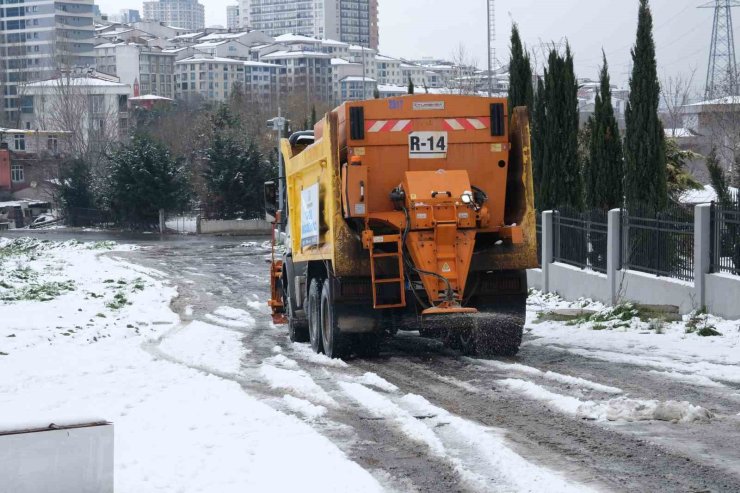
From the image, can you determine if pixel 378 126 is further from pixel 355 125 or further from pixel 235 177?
pixel 235 177

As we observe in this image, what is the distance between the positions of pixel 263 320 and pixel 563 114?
30.5ft

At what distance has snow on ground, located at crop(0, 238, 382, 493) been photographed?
7109 millimetres

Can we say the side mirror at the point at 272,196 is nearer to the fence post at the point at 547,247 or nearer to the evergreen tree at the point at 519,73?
the fence post at the point at 547,247

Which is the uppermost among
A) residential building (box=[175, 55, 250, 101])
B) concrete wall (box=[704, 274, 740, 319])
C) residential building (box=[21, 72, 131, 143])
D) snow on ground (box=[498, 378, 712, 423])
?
residential building (box=[175, 55, 250, 101])

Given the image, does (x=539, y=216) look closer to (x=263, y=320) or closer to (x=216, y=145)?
(x=263, y=320)

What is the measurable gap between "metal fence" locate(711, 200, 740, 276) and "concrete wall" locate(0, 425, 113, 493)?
Answer: 10.6 meters

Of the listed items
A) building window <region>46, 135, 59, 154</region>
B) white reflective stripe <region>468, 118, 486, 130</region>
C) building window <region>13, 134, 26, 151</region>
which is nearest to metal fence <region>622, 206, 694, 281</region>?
white reflective stripe <region>468, 118, 486, 130</region>

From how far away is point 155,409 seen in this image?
971 cm

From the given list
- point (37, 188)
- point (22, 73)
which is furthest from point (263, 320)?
point (22, 73)

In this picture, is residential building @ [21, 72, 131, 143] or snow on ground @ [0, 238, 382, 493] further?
residential building @ [21, 72, 131, 143]

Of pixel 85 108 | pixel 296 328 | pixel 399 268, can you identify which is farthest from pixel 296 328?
pixel 85 108

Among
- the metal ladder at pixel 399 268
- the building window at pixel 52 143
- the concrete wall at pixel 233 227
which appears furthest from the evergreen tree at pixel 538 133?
the building window at pixel 52 143

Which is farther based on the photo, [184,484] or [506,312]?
[506,312]

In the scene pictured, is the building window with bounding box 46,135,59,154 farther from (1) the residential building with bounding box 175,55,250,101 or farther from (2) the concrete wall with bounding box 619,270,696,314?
(2) the concrete wall with bounding box 619,270,696,314
